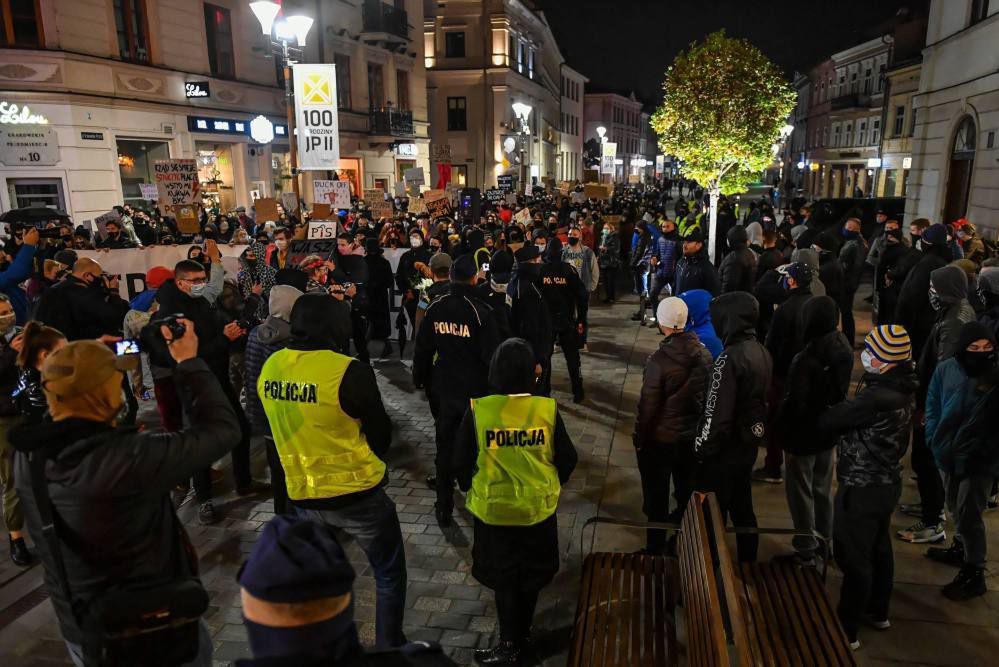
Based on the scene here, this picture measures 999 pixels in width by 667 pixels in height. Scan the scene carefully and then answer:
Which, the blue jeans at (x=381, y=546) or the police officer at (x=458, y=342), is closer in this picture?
the blue jeans at (x=381, y=546)

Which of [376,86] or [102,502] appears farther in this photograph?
[376,86]

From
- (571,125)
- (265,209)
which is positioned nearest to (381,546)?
(265,209)

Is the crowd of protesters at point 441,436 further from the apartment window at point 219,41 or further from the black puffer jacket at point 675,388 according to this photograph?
the apartment window at point 219,41

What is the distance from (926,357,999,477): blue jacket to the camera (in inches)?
167

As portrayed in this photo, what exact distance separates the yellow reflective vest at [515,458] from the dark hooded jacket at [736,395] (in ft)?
4.05

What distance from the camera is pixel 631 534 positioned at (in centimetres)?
541

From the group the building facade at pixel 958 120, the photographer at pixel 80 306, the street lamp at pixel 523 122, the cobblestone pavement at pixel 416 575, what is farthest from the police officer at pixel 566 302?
the street lamp at pixel 523 122

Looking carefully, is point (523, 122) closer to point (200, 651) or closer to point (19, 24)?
point (19, 24)

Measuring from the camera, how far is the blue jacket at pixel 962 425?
424cm

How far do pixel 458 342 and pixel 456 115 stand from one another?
140 feet

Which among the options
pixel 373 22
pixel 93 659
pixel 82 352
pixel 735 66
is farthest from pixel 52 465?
pixel 373 22

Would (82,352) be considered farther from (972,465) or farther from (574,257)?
(574,257)

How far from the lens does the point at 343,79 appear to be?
28.4 meters

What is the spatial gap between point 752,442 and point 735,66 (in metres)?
15.1
